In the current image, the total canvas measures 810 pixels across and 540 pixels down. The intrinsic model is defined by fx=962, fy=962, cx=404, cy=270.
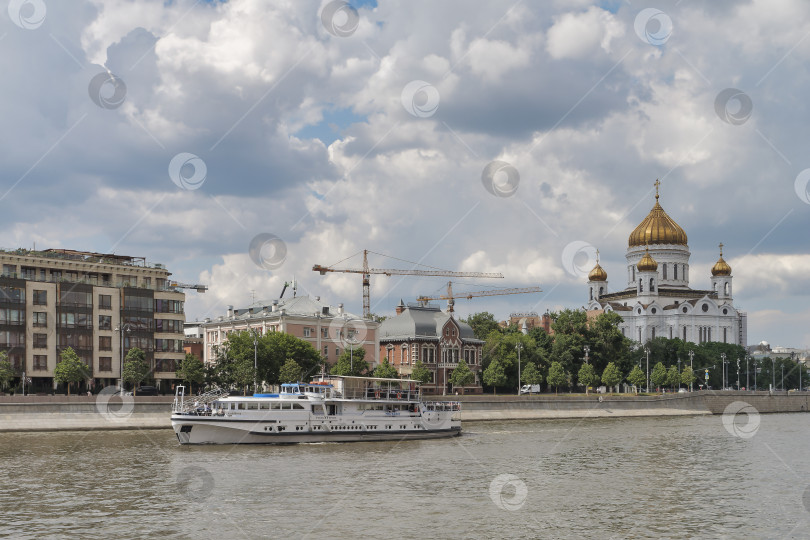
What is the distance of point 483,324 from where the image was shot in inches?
7288

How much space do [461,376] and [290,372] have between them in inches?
1470

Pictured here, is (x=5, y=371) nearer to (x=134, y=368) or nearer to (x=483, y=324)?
(x=134, y=368)

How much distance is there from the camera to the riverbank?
81062mm

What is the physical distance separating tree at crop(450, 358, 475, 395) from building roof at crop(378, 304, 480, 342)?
6.57 metres

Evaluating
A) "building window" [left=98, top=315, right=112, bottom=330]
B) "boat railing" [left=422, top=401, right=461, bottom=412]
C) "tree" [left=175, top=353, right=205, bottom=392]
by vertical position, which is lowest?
"boat railing" [left=422, top=401, right=461, bottom=412]

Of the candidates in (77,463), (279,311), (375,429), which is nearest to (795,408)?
(279,311)

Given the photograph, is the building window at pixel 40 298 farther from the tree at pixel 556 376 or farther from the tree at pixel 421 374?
the tree at pixel 556 376

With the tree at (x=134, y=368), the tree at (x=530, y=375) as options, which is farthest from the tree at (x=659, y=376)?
the tree at (x=134, y=368)

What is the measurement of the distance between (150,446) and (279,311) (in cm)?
6906

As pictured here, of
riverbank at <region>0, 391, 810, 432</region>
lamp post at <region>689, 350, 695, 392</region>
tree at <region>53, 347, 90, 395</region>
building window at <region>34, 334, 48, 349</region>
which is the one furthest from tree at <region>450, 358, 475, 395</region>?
building window at <region>34, 334, 48, 349</region>

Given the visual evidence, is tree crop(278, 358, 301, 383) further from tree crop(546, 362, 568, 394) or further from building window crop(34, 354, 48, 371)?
tree crop(546, 362, 568, 394)

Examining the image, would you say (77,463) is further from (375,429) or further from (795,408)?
(795,408)

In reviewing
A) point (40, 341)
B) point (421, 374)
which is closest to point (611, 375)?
point (421, 374)

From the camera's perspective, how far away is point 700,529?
123 ft
